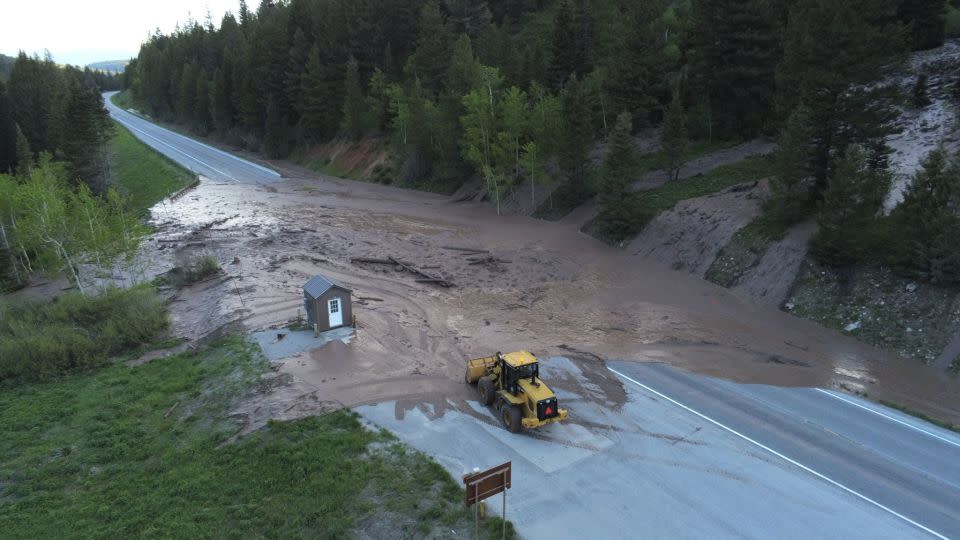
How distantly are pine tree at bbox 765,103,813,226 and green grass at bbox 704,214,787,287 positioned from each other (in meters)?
0.78

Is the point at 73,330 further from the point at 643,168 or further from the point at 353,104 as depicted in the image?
the point at 353,104

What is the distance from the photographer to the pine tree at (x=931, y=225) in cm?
2020

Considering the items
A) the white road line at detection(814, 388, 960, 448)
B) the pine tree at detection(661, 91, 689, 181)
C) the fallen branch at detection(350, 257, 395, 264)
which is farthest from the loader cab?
the pine tree at detection(661, 91, 689, 181)

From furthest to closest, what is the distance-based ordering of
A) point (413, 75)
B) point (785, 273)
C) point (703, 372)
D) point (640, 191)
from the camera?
point (413, 75) < point (640, 191) < point (785, 273) < point (703, 372)

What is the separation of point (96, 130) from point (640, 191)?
46.0 metres

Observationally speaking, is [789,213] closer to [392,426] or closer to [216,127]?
[392,426]

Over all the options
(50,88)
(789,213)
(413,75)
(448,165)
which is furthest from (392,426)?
(50,88)

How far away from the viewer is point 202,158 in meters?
73.4

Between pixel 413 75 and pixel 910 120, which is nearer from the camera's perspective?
pixel 910 120

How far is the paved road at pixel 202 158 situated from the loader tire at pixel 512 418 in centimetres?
5170

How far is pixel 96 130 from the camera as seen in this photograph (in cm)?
5006

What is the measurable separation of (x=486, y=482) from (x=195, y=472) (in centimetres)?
842

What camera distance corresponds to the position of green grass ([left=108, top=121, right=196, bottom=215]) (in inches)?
2170

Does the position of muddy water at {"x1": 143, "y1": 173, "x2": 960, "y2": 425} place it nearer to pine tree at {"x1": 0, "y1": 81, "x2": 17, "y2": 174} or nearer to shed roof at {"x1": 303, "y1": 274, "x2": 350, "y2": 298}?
shed roof at {"x1": 303, "y1": 274, "x2": 350, "y2": 298}
